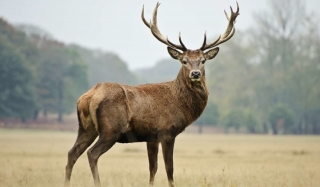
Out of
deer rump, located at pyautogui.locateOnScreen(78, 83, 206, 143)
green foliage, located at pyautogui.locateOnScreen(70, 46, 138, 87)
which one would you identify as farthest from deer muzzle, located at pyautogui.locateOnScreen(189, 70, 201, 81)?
green foliage, located at pyautogui.locateOnScreen(70, 46, 138, 87)

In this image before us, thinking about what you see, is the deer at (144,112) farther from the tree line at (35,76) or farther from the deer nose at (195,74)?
the tree line at (35,76)

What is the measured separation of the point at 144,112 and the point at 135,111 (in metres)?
0.22

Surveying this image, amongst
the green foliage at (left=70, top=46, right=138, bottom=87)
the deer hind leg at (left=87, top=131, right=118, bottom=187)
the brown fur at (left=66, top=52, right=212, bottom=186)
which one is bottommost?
the green foliage at (left=70, top=46, right=138, bottom=87)

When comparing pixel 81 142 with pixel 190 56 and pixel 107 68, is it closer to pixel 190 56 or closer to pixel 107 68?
pixel 190 56

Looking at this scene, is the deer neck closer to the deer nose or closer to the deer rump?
the deer rump

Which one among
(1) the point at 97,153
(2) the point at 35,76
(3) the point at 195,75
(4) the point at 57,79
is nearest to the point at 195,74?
(3) the point at 195,75

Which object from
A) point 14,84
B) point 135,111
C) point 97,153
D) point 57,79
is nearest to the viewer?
point 97,153

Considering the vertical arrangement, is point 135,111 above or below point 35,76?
above

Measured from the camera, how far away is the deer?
12000 millimetres

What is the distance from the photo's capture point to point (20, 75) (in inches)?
2702

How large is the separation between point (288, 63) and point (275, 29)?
5.30 metres

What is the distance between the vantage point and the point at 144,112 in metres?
12.6

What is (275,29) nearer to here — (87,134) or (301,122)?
(301,122)

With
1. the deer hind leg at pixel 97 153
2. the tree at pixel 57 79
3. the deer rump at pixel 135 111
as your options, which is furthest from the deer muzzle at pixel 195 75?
the tree at pixel 57 79
